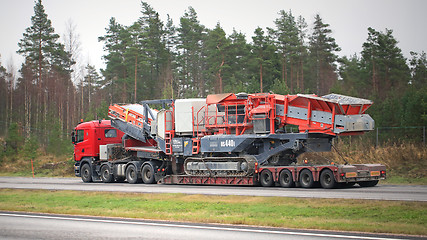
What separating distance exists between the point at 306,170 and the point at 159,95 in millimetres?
55634

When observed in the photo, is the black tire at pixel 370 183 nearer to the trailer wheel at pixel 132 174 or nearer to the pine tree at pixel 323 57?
the trailer wheel at pixel 132 174

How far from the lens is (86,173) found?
33.3 m

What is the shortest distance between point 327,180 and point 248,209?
23.7ft

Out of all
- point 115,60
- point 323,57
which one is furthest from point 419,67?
point 115,60

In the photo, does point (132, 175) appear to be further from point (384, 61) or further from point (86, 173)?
point (384, 61)

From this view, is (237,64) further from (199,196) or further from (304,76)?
(199,196)

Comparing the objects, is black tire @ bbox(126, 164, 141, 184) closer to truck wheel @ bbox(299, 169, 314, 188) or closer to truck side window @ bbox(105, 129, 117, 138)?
truck side window @ bbox(105, 129, 117, 138)

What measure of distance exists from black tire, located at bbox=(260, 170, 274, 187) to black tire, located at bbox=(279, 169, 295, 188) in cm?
70

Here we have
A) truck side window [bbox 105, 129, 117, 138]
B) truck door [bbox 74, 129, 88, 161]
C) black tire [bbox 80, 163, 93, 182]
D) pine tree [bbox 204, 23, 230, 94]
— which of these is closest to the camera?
black tire [bbox 80, 163, 93, 182]

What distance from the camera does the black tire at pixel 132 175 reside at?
30222mm

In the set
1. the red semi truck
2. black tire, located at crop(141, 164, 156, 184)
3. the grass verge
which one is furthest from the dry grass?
the grass verge

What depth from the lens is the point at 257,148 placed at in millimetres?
26406

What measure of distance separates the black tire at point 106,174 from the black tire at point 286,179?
39.4 ft

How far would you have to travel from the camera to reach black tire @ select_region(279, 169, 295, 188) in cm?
2372
